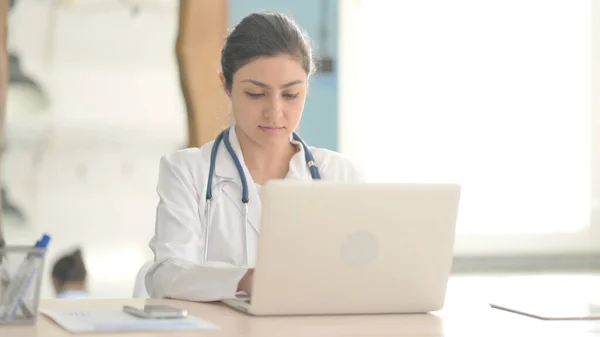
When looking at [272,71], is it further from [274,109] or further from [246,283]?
[246,283]

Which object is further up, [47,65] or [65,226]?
[47,65]

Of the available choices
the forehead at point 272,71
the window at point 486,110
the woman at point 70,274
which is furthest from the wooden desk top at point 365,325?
the window at point 486,110

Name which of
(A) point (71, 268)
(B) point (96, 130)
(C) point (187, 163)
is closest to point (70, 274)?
(A) point (71, 268)

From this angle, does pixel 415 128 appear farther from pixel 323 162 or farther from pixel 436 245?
pixel 436 245

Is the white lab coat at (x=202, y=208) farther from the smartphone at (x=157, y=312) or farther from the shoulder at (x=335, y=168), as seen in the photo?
the smartphone at (x=157, y=312)

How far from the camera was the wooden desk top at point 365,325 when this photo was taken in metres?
1.61

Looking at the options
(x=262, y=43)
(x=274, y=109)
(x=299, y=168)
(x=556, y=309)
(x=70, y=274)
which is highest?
(x=262, y=43)

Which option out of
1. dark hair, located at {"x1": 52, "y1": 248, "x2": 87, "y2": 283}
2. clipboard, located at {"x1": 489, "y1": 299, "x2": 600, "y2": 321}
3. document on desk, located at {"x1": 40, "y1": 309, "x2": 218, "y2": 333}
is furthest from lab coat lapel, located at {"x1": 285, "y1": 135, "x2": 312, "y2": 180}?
dark hair, located at {"x1": 52, "y1": 248, "x2": 87, "y2": 283}

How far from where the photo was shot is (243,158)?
2547 millimetres

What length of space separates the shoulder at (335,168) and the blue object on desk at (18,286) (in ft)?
3.62

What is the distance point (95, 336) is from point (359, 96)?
2640 millimetres

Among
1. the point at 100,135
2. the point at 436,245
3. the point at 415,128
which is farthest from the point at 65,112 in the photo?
the point at 436,245

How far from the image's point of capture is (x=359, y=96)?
13.3ft

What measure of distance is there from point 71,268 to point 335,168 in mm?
1472
